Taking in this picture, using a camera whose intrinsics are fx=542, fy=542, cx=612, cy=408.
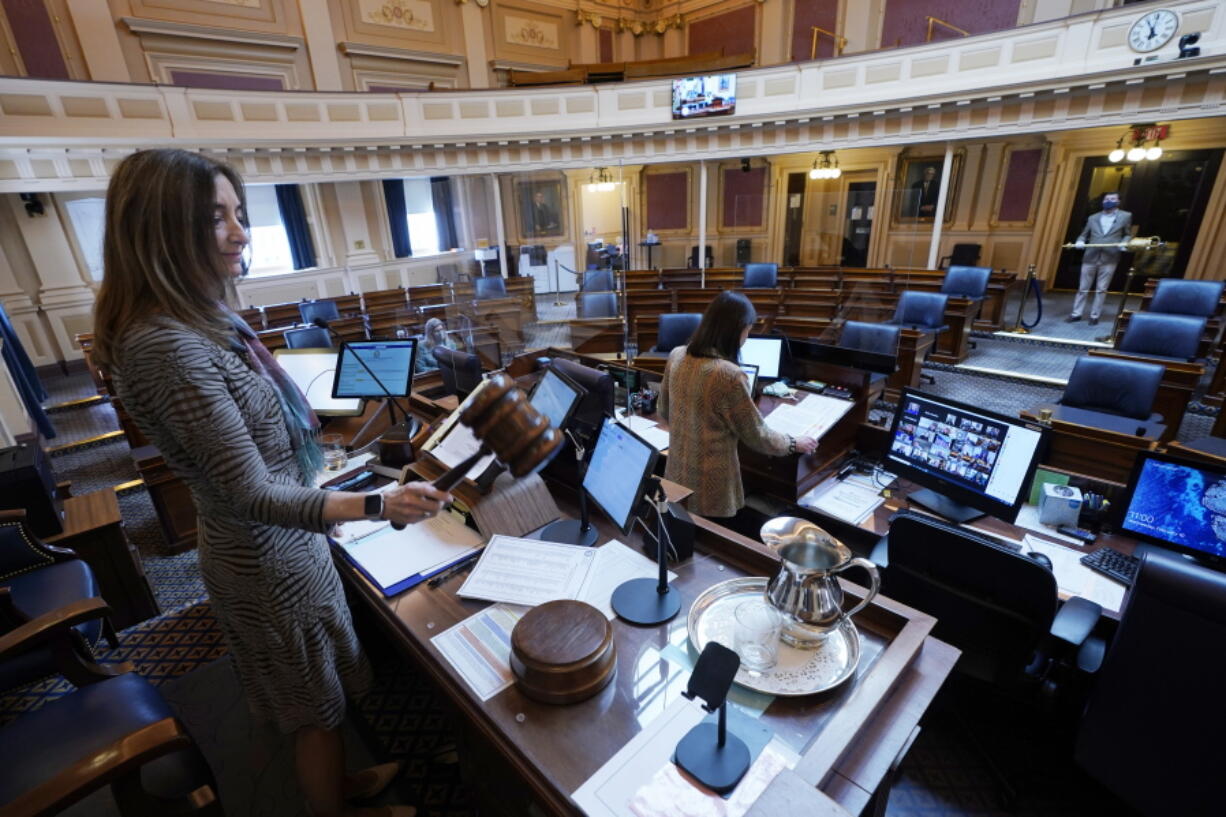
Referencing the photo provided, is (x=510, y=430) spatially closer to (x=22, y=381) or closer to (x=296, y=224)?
(x=22, y=381)

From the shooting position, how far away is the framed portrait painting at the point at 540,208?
10.6m

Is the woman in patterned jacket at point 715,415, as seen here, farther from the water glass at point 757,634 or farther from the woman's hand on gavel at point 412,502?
the woman's hand on gavel at point 412,502

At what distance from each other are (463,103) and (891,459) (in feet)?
30.9

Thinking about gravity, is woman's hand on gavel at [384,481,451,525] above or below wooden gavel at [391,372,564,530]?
below

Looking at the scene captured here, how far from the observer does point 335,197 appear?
1048 centimetres

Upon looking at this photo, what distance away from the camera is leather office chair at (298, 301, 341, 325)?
24.6ft

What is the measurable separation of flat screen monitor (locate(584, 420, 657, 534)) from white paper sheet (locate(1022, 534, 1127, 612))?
5.06 feet

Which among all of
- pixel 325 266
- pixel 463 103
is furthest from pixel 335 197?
pixel 463 103

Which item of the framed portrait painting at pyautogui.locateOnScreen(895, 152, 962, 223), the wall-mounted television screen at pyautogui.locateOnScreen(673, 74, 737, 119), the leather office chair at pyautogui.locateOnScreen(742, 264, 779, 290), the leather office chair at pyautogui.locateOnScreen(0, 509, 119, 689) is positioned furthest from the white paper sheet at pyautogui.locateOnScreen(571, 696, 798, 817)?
the framed portrait painting at pyautogui.locateOnScreen(895, 152, 962, 223)

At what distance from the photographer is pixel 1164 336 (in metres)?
4.44

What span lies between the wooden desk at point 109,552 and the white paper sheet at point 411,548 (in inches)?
73.5

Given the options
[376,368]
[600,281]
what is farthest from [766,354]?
[600,281]

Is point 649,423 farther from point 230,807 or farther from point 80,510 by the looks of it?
point 80,510

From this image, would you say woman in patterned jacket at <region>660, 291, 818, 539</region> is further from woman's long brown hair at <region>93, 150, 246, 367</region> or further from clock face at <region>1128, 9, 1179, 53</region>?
clock face at <region>1128, 9, 1179, 53</region>
